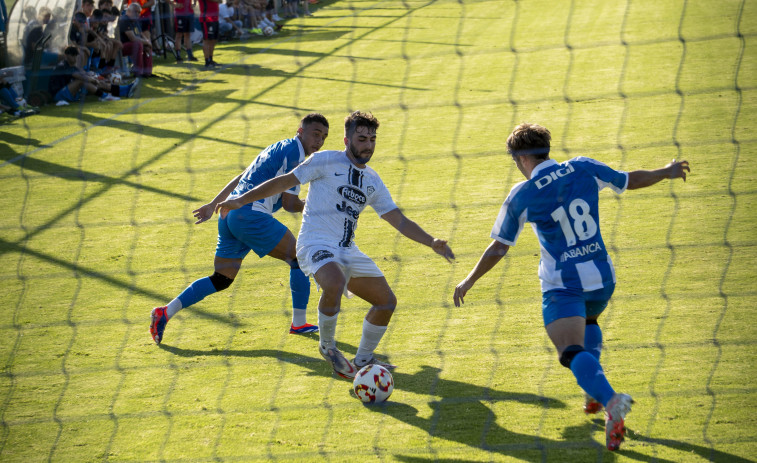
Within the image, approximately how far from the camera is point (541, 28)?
19781 millimetres

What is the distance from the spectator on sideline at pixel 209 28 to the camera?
16.3 meters

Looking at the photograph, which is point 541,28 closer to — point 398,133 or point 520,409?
point 398,133

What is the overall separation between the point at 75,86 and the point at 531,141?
1324 centimetres

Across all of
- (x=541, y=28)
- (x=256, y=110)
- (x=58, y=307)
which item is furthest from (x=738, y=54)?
(x=58, y=307)

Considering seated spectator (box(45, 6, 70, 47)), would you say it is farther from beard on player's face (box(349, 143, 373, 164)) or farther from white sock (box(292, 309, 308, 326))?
beard on player's face (box(349, 143, 373, 164))

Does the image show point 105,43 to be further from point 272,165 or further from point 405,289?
point 405,289

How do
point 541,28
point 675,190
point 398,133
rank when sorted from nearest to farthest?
point 675,190, point 398,133, point 541,28

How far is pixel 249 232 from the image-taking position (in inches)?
217

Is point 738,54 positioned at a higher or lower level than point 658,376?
higher

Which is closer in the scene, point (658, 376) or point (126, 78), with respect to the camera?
point (658, 376)

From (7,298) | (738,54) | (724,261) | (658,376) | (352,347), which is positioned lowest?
(7,298)

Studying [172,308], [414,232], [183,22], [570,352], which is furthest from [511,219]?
[183,22]

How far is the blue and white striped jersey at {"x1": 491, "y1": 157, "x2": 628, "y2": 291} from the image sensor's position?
152 inches

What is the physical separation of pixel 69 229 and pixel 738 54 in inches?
459
